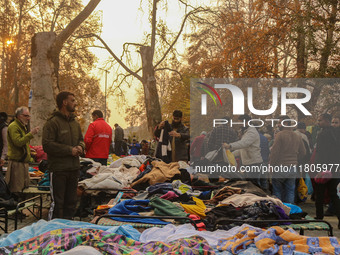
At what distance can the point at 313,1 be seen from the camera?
61.0 ft

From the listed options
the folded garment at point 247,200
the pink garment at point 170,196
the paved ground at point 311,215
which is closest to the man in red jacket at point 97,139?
the paved ground at point 311,215

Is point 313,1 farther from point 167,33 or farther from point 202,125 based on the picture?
point 202,125

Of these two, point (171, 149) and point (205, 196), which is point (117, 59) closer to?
point (171, 149)

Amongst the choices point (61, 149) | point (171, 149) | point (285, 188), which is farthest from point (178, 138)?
point (61, 149)

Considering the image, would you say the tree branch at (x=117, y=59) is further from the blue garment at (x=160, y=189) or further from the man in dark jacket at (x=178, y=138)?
the blue garment at (x=160, y=189)

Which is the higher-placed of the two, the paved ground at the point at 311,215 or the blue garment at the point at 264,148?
the blue garment at the point at 264,148

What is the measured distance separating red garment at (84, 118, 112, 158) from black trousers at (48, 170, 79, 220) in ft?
9.99

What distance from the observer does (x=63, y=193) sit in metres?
6.75

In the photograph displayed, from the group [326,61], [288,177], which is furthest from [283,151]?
[326,61]

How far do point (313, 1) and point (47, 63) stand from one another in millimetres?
11422

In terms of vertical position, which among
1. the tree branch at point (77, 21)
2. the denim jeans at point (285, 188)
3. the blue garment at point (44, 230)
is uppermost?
the tree branch at point (77, 21)

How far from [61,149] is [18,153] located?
2497 mm

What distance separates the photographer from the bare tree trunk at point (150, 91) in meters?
19.8

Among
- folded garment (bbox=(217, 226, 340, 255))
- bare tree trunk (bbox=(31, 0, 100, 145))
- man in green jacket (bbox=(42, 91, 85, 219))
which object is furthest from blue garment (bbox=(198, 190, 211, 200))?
bare tree trunk (bbox=(31, 0, 100, 145))
